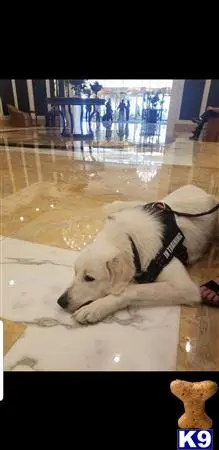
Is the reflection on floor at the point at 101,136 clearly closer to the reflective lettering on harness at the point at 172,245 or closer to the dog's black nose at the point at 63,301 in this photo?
the reflective lettering on harness at the point at 172,245

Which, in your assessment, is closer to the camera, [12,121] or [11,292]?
[11,292]

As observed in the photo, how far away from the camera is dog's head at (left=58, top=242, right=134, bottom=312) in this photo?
0.92 m

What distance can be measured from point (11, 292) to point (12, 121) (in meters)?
8.00

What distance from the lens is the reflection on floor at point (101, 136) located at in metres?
4.72

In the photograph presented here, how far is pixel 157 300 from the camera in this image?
952mm
